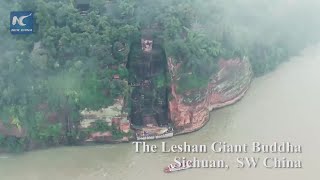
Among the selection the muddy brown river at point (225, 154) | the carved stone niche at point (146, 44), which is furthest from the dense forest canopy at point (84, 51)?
the muddy brown river at point (225, 154)

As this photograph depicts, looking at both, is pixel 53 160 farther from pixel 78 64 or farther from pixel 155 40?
pixel 155 40

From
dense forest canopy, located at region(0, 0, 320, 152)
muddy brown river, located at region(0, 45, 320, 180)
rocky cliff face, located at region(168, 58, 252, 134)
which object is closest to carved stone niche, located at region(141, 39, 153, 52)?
dense forest canopy, located at region(0, 0, 320, 152)

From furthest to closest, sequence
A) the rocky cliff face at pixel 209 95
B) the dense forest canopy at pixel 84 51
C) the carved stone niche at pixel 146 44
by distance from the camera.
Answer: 1. the carved stone niche at pixel 146 44
2. the rocky cliff face at pixel 209 95
3. the dense forest canopy at pixel 84 51

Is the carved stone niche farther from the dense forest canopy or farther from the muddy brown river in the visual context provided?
the muddy brown river

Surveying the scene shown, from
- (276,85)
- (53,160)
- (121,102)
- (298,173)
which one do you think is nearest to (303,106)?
(276,85)

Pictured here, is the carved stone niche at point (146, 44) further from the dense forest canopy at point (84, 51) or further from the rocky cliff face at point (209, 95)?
the rocky cliff face at point (209, 95)

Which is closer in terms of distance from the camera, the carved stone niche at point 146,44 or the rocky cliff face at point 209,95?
the rocky cliff face at point 209,95
